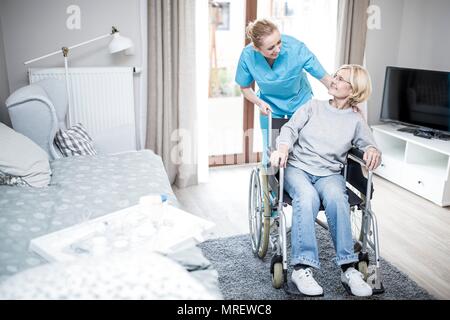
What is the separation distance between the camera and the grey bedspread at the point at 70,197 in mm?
1394

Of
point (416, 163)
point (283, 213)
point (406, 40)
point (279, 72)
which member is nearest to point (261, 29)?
point (279, 72)

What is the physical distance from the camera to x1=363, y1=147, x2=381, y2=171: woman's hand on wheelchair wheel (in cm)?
191

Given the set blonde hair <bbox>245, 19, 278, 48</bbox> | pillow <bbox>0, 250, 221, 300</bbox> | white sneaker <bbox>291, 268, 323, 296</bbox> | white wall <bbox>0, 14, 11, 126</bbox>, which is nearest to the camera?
pillow <bbox>0, 250, 221, 300</bbox>

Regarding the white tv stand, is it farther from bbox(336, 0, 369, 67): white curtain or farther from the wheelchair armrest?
the wheelchair armrest

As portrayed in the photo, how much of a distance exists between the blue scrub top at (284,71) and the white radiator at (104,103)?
109 cm

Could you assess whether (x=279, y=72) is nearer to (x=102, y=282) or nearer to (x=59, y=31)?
(x=59, y=31)


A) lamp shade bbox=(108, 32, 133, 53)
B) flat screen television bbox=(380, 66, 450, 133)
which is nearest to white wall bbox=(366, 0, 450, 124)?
flat screen television bbox=(380, 66, 450, 133)

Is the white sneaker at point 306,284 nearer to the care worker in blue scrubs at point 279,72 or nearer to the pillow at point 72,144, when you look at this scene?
the care worker in blue scrubs at point 279,72

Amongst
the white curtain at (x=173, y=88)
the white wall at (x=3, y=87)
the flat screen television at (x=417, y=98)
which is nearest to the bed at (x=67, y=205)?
the white wall at (x=3, y=87)

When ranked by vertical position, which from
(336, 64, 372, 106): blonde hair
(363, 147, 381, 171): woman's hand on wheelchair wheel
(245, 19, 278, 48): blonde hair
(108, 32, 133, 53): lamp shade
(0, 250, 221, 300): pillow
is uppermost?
(245, 19, 278, 48): blonde hair
